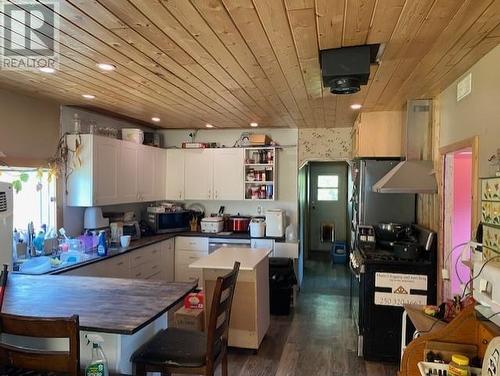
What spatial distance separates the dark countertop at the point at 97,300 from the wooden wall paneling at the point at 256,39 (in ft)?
4.99

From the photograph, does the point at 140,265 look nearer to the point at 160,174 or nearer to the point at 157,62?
the point at 160,174

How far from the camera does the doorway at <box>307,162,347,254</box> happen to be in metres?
8.34

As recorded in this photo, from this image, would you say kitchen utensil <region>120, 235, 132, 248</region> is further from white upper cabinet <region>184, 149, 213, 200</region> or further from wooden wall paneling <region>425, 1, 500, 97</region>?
wooden wall paneling <region>425, 1, 500, 97</region>

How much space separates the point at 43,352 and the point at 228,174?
14.2 ft

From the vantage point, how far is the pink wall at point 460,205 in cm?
315

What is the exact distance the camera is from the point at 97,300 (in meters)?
2.11

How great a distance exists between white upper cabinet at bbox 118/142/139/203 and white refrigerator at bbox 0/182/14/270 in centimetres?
176

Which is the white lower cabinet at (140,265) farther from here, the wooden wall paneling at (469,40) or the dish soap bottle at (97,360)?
the wooden wall paneling at (469,40)

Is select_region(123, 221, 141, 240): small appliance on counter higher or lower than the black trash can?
higher

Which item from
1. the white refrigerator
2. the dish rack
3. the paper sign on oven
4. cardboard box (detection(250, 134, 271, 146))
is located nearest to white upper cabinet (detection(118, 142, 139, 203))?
cardboard box (detection(250, 134, 271, 146))

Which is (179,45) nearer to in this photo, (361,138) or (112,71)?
(112,71)

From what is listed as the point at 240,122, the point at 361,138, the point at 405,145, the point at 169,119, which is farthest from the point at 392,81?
the point at 169,119

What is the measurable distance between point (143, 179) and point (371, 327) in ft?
11.4

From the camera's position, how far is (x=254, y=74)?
287 centimetres
